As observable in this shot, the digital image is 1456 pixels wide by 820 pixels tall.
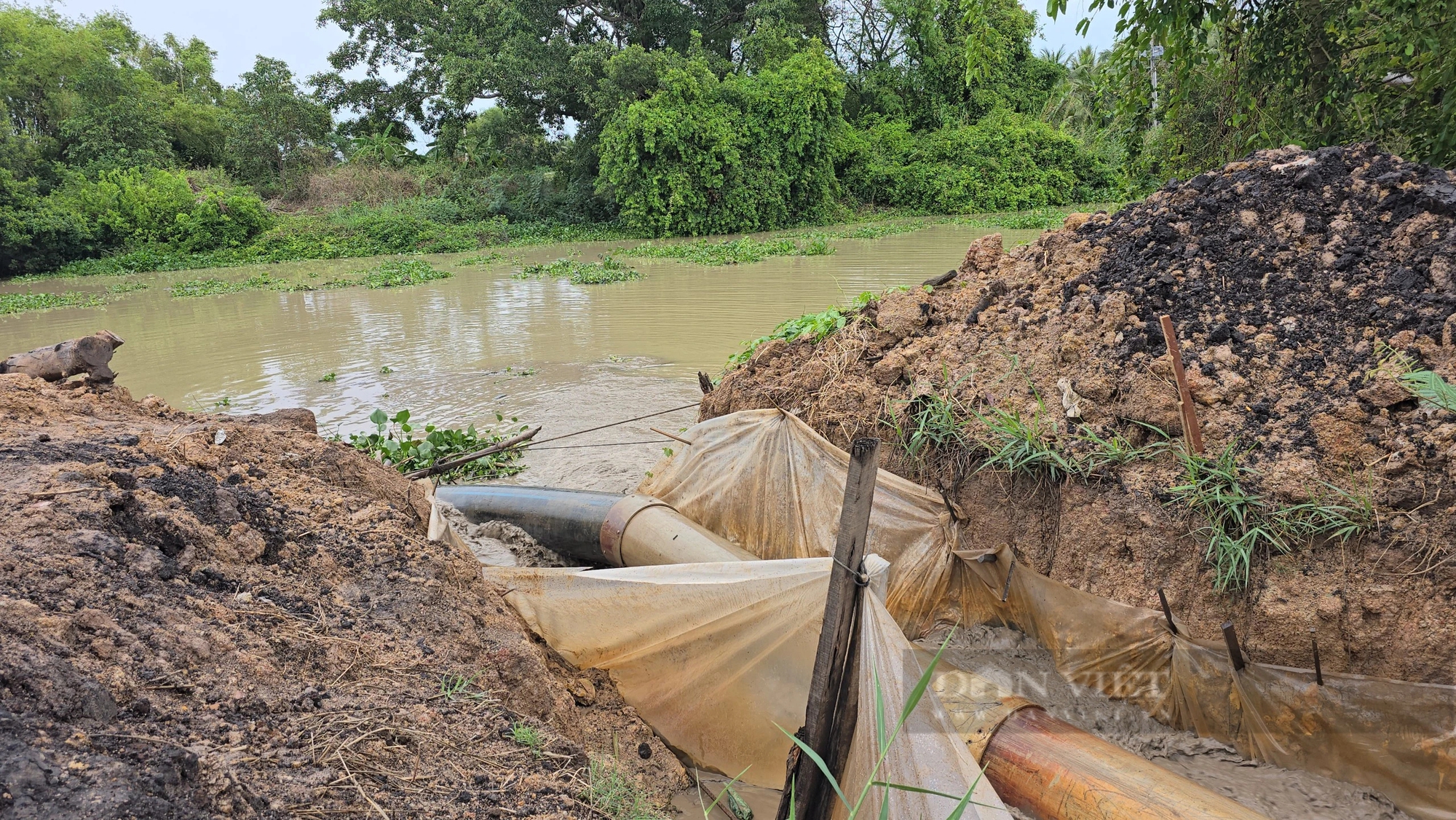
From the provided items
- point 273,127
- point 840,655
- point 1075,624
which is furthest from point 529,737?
point 273,127

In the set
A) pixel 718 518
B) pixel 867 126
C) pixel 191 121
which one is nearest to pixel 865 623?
pixel 718 518

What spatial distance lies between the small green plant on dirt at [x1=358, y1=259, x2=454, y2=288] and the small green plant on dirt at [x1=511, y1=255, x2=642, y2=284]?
1644 mm

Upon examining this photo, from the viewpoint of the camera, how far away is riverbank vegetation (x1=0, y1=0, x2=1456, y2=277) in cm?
2164

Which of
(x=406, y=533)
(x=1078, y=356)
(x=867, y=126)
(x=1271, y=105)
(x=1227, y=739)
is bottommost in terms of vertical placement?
(x=1227, y=739)

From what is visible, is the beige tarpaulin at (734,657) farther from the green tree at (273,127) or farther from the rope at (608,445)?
the green tree at (273,127)

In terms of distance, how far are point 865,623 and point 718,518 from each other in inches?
81.1

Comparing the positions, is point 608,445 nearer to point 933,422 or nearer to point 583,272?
point 933,422

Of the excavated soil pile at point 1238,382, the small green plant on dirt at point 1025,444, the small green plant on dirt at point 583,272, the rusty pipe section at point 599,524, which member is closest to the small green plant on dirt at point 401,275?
the small green plant on dirt at point 583,272

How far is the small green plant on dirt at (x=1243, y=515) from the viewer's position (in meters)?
2.97

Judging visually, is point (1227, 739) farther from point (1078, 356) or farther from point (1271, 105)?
point (1271, 105)

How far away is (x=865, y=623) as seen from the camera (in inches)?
87.1

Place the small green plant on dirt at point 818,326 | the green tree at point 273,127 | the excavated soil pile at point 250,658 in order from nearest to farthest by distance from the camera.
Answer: the excavated soil pile at point 250,658 → the small green plant on dirt at point 818,326 → the green tree at point 273,127

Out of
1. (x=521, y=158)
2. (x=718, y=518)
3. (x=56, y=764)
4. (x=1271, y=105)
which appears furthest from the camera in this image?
(x=521, y=158)

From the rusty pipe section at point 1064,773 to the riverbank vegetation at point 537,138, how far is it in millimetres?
18723
